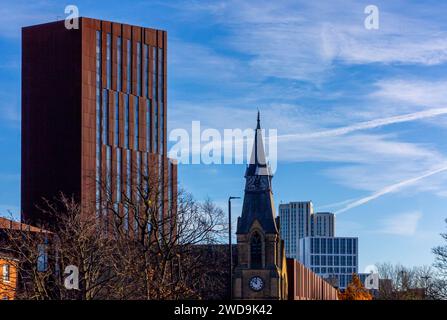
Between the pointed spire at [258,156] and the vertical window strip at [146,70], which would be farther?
the vertical window strip at [146,70]

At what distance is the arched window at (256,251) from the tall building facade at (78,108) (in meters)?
15.8

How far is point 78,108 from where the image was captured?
12888cm

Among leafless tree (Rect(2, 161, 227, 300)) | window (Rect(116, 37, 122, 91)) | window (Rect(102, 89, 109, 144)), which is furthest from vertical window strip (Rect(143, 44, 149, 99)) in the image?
leafless tree (Rect(2, 161, 227, 300))

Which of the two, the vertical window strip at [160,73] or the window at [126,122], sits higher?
the vertical window strip at [160,73]

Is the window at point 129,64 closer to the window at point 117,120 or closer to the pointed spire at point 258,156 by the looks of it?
the window at point 117,120

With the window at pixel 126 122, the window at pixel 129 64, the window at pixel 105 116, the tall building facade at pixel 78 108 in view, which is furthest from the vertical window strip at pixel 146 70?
the window at pixel 105 116

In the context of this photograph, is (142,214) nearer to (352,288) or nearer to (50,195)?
(50,195)

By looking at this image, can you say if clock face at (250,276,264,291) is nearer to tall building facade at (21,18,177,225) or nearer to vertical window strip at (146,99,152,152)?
tall building facade at (21,18,177,225)

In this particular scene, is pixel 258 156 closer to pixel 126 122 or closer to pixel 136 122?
pixel 126 122

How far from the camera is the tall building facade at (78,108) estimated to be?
12681 centimetres

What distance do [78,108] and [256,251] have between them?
110 ft

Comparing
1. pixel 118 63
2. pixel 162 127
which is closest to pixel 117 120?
pixel 118 63

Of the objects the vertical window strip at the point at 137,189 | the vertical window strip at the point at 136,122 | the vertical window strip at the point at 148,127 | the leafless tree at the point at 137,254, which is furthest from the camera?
the vertical window strip at the point at 148,127
